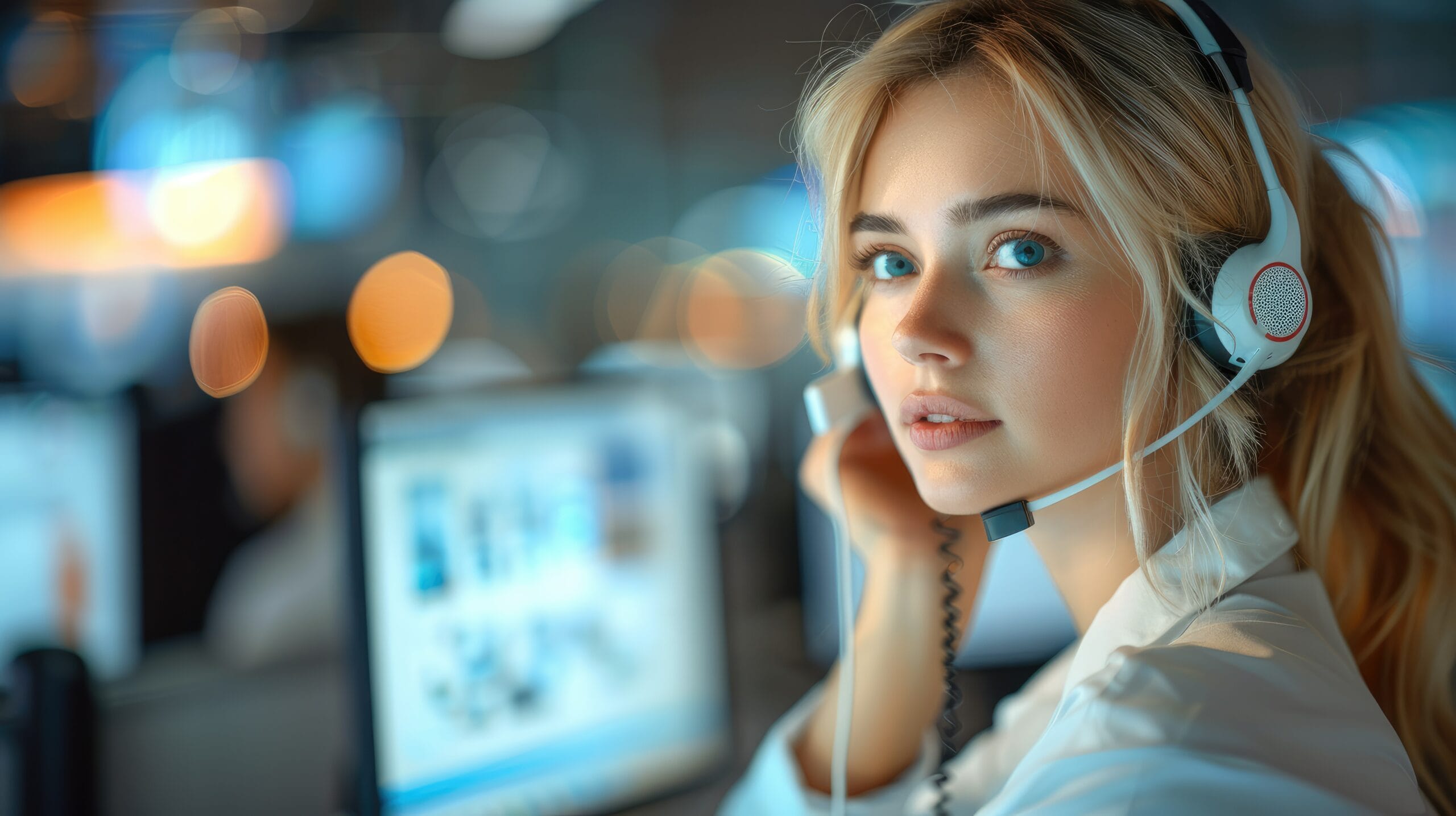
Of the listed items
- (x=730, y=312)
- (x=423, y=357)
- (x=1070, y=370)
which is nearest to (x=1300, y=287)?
(x=1070, y=370)

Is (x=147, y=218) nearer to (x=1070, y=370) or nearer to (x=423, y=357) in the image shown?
(x=423, y=357)

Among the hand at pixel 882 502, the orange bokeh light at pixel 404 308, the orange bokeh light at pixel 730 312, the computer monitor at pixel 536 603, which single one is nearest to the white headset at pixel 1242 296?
the hand at pixel 882 502

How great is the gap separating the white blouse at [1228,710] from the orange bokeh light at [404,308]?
4229 millimetres

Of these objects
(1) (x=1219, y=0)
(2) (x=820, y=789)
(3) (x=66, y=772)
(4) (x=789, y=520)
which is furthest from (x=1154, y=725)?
(1) (x=1219, y=0)

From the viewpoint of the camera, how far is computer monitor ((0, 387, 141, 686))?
1188 millimetres

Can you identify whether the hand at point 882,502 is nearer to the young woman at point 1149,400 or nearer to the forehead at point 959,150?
the young woman at point 1149,400

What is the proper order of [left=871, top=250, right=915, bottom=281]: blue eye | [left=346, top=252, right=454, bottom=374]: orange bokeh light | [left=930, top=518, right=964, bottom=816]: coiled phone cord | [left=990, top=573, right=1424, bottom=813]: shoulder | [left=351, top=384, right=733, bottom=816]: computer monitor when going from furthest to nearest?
[left=346, top=252, right=454, bottom=374]: orange bokeh light
[left=930, top=518, right=964, bottom=816]: coiled phone cord
[left=351, top=384, right=733, bottom=816]: computer monitor
[left=871, top=250, right=915, bottom=281]: blue eye
[left=990, top=573, right=1424, bottom=813]: shoulder

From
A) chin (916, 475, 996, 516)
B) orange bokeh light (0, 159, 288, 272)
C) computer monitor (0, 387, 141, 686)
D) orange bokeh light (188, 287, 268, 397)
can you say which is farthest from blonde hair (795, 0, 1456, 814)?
orange bokeh light (0, 159, 288, 272)

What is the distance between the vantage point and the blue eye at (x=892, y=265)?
86 centimetres

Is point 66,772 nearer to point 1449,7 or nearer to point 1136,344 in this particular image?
point 1136,344

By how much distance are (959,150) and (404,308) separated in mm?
4775

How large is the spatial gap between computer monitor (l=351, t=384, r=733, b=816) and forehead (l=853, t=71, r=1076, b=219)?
0.48 m

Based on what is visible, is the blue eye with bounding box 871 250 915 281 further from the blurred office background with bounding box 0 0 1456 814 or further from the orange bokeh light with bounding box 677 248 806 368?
the orange bokeh light with bounding box 677 248 806 368

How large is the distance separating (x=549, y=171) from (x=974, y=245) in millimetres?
4886
